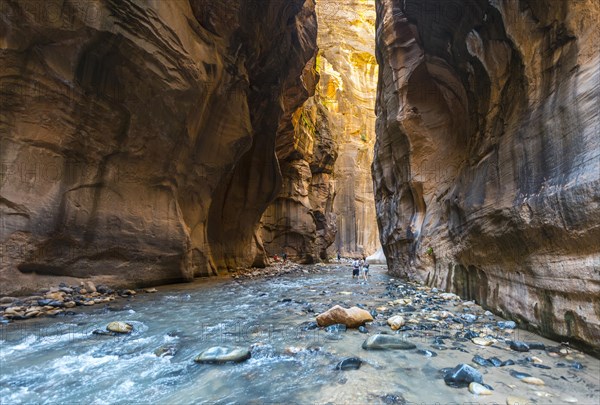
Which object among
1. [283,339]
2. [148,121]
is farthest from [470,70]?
[148,121]

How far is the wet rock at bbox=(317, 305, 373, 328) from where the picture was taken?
5.27m

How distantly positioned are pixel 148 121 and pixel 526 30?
9.24 meters

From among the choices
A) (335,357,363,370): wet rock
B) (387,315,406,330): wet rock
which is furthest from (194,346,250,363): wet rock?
(387,315,406,330): wet rock

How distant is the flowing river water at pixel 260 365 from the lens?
2.91 metres

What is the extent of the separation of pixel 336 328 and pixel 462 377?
7.58ft

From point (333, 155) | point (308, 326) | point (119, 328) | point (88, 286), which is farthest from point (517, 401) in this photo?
point (333, 155)

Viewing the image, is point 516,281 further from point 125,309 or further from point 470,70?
point 125,309

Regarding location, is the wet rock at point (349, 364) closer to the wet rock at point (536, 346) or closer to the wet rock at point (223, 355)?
the wet rock at point (223, 355)

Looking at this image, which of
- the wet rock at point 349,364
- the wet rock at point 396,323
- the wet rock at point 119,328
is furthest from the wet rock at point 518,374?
the wet rock at point 119,328

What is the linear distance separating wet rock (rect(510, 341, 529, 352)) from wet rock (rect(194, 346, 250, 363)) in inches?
127

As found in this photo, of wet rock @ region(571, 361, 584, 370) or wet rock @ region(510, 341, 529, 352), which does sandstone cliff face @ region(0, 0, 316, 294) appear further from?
wet rock @ region(571, 361, 584, 370)

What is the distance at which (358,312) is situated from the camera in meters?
5.43

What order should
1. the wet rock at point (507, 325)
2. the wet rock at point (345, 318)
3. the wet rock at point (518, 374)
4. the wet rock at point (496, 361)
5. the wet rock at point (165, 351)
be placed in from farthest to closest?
1. the wet rock at point (345, 318)
2. the wet rock at point (507, 325)
3. the wet rock at point (165, 351)
4. the wet rock at point (496, 361)
5. the wet rock at point (518, 374)

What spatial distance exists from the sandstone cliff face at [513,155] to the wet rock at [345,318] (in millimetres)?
2328
